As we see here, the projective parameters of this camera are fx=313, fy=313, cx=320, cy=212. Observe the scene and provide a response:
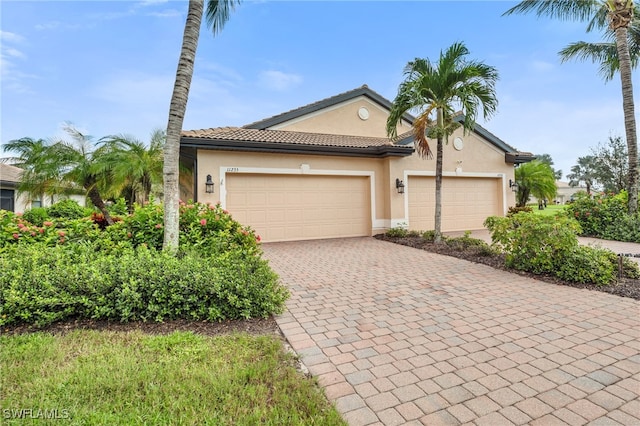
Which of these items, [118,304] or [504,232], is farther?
[504,232]

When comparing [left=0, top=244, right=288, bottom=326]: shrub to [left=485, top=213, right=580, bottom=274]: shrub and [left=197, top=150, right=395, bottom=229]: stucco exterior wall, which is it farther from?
[left=197, top=150, right=395, bottom=229]: stucco exterior wall

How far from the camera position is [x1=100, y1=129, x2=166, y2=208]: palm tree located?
9.70 m

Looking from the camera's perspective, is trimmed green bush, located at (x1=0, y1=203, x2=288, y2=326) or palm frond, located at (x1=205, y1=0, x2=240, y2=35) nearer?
trimmed green bush, located at (x1=0, y1=203, x2=288, y2=326)

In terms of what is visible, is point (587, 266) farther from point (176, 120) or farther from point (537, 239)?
point (176, 120)

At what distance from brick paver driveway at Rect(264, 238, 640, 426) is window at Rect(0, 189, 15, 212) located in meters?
18.0

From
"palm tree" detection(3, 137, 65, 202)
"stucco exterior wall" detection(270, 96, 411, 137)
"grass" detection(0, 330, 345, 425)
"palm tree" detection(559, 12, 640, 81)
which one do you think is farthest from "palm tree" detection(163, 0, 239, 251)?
"palm tree" detection(559, 12, 640, 81)

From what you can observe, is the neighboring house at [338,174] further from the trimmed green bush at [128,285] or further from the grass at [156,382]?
the grass at [156,382]

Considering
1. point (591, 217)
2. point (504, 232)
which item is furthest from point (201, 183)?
point (591, 217)

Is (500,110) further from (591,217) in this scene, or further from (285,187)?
(285,187)

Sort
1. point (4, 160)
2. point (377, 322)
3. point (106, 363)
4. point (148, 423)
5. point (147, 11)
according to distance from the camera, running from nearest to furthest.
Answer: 1. point (148, 423)
2. point (106, 363)
3. point (377, 322)
4. point (147, 11)
5. point (4, 160)

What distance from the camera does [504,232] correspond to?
245 inches

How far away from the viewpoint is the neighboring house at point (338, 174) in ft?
32.4

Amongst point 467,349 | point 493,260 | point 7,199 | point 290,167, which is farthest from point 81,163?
point 7,199

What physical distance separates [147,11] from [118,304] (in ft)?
21.9
